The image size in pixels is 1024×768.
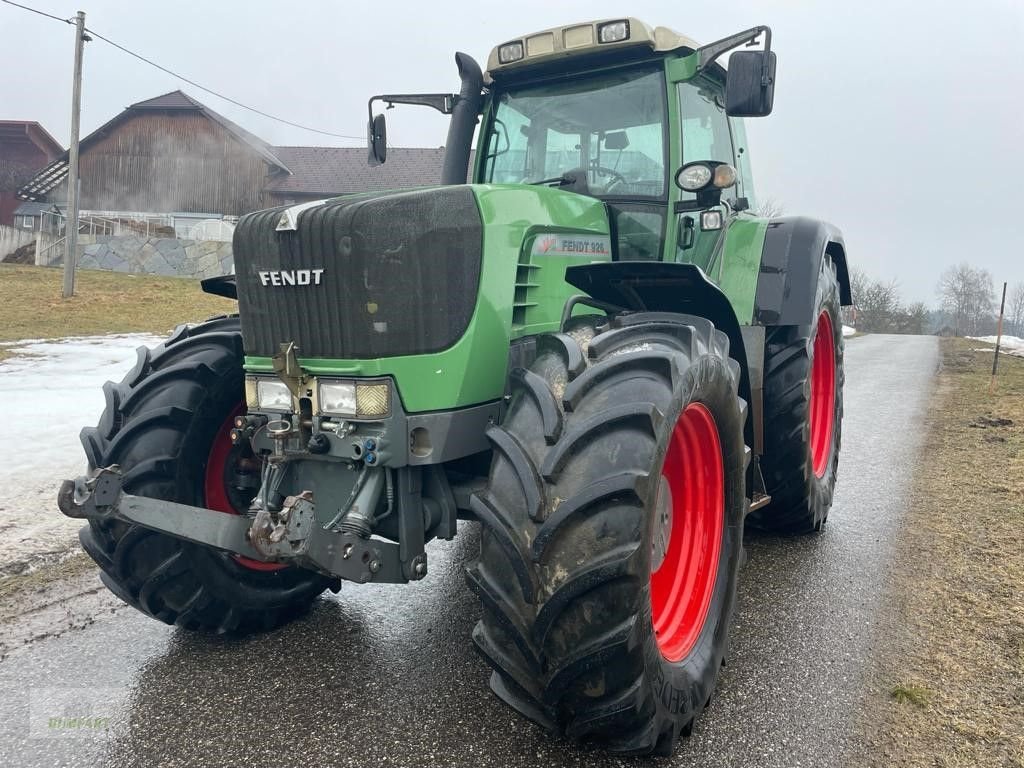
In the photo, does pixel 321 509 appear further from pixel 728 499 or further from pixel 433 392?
pixel 728 499

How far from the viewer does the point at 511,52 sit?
3.72m

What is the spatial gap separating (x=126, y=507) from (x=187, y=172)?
39.4 metres

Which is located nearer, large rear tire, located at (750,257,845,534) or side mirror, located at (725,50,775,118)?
side mirror, located at (725,50,775,118)

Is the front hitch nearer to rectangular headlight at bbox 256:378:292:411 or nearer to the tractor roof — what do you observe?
rectangular headlight at bbox 256:378:292:411

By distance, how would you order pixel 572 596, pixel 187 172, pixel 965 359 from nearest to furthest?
1. pixel 572 596
2. pixel 965 359
3. pixel 187 172

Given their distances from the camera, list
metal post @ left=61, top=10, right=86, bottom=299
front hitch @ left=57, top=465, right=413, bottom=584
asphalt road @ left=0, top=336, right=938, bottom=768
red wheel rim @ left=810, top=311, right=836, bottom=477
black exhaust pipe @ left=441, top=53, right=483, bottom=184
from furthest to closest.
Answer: metal post @ left=61, top=10, right=86, bottom=299 < red wheel rim @ left=810, top=311, right=836, bottom=477 < black exhaust pipe @ left=441, top=53, right=483, bottom=184 < asphalt road @ left=0, top=336, right=938, bottom=768 < front hitch @ left=57, top=465, right=413, bottom=584

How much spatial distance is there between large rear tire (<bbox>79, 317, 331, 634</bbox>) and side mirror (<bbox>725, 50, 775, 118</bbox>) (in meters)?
2.27

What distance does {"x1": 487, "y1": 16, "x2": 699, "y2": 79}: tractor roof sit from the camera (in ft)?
11.3

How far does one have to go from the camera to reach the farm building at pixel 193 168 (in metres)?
36.7

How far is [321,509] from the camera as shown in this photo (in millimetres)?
2623

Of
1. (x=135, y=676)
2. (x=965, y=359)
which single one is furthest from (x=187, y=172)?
(x=135, y=676)

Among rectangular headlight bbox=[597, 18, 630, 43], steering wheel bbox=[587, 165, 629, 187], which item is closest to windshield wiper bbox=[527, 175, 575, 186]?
steering wheel bbox=[587, 165, 629, 187]

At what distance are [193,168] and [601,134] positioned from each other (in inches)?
1512

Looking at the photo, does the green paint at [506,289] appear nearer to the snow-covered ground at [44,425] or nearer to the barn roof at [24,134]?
the snow-covered ground at [44,425]
